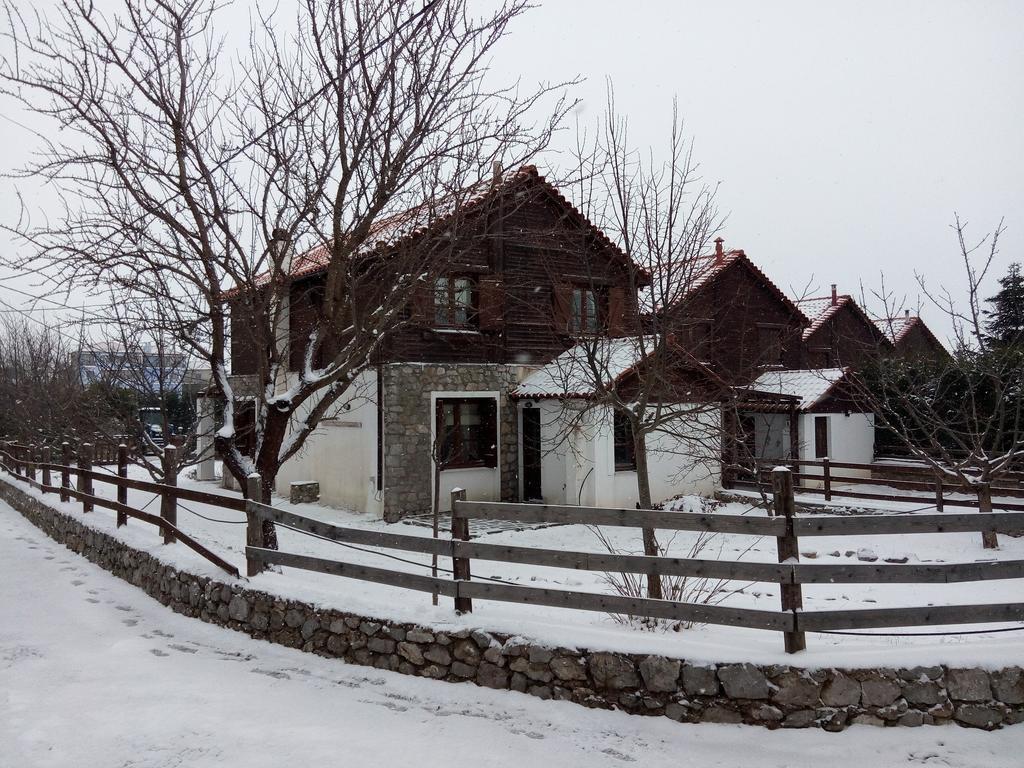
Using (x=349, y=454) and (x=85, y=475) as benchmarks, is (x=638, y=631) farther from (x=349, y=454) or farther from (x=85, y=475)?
(x=349, y=454)

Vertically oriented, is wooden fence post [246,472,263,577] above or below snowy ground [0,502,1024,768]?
above

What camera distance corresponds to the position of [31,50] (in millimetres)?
7461

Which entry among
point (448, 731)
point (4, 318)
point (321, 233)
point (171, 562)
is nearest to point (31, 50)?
point (321, 233)

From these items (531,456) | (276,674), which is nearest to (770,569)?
(276,674)

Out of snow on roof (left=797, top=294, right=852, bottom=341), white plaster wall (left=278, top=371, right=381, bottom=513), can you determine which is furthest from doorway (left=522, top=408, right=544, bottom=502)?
snow on roof (left=797, top=294, right=852, bottom=341)

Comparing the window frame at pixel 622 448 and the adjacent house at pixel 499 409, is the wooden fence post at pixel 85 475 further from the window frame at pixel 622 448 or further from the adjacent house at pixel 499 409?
the window frame at pixel 622 448

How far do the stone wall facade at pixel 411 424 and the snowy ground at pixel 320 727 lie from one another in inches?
276

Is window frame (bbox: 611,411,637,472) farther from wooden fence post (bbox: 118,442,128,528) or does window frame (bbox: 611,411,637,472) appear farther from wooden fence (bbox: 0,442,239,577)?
wooden fence post (bbox: 118,442,128,528)

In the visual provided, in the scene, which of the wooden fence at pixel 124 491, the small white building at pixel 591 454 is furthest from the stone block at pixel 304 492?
the small white building at pixel 591 454

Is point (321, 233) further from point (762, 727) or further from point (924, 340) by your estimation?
point (924, 340)

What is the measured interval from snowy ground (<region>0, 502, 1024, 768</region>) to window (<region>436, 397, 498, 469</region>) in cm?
804

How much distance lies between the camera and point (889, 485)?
14.1 m

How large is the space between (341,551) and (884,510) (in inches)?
411

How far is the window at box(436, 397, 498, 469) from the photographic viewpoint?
13914 mm
